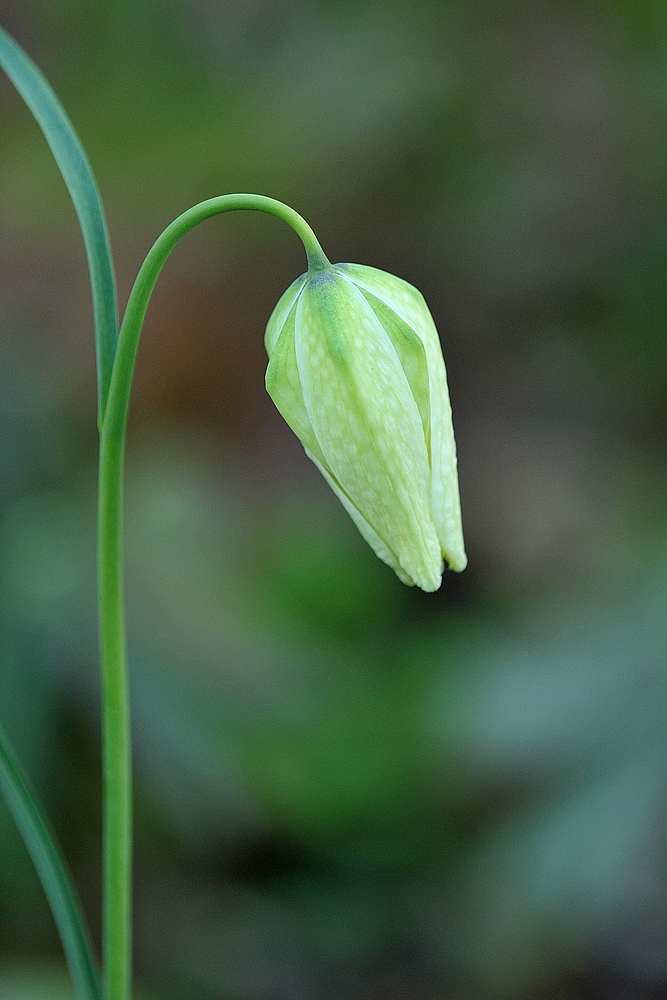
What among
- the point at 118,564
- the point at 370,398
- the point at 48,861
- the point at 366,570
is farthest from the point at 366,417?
the point at 366,570

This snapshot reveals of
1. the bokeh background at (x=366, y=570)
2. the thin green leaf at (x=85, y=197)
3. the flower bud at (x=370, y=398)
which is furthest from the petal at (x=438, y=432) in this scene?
the bokeh background at (x=366, y=570)

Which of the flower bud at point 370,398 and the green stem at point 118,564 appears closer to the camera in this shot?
the green stem at point 118,564

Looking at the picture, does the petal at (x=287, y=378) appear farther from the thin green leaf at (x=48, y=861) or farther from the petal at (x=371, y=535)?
the thin green leaf at (x=48, y=861)

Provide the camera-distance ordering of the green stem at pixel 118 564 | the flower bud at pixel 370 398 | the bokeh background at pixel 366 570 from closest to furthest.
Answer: the green stem at pixel 118 564
the flower bud at pixel 370 398
the bokeh background at pixel 366 570

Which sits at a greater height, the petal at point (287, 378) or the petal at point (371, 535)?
the petal at point (287, 378)

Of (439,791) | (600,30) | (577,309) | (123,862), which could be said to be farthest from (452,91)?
(123,862)

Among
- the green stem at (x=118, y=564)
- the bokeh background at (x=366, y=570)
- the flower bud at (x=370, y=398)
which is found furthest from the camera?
the bokeh background at (x=366, y=570)
